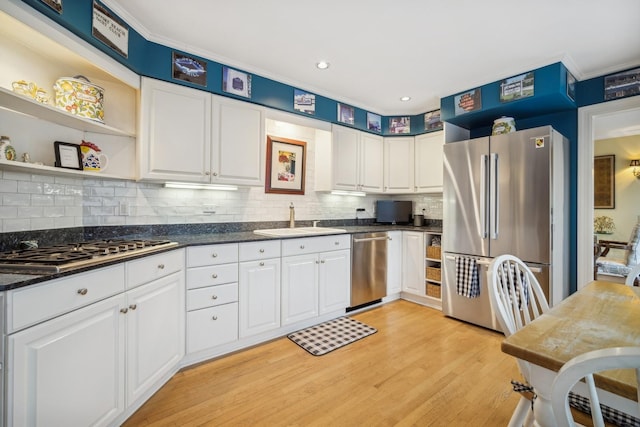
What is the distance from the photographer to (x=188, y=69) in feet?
7.88

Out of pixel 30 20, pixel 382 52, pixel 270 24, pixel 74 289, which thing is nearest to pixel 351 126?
pixel 382 52

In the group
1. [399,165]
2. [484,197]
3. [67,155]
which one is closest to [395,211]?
[399,165]

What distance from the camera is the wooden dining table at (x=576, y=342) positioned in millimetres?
743

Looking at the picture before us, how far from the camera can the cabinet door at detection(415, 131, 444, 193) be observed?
3682 millimetres

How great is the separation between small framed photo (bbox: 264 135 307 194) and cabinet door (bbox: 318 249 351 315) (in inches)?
37.4

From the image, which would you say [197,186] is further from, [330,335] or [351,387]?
[351,387]

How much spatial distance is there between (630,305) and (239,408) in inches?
79.6

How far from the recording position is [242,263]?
7.86 ft

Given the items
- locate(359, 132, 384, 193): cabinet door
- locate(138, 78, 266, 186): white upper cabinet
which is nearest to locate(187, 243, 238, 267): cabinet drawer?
locate(138, 78, 266, 186): white upper cabinet

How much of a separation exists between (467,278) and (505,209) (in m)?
0.77

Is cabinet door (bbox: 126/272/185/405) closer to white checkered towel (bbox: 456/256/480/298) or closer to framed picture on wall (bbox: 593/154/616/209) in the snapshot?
white checkered towel (bbox: 456/256/480/298)

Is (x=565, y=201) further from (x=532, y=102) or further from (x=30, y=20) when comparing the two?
(x=30, y=20)

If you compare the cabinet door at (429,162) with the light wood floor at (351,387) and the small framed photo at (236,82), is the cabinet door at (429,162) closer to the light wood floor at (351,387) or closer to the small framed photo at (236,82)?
the light wood floor at (351,387)

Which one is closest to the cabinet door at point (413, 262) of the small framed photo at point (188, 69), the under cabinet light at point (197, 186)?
the under cabinet light at point (197, 186)
